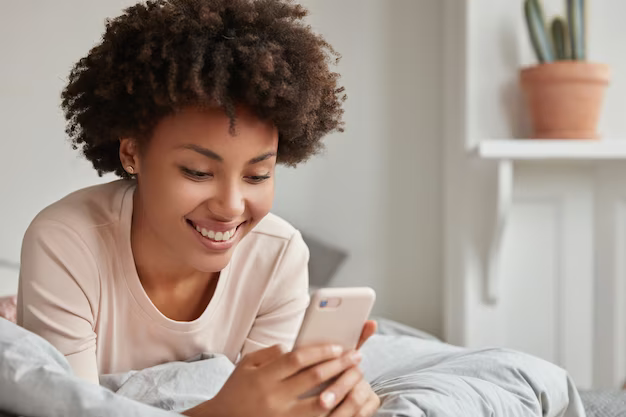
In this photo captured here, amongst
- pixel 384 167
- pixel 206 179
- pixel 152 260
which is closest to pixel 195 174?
pixel 206 179

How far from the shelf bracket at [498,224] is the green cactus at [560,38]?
320 mm

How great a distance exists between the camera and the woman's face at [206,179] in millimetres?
1055

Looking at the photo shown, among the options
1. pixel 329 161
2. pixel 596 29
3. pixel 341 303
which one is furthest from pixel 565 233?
pixel 341 303

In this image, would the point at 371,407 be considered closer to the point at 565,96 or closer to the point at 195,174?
the point at 195,174

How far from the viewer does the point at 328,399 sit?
0.87 m

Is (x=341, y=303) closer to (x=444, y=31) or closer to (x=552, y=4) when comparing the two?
(x=552, y=4)

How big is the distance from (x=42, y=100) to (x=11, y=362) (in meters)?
1.82

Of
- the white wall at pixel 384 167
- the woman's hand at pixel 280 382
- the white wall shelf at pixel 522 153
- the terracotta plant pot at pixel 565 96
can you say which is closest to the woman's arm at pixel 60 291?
the woman's hand at pixel 280 382

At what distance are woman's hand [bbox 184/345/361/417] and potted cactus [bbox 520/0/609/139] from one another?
5.03ft

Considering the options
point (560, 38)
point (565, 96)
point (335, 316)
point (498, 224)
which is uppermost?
point (560, 38)

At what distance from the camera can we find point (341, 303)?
0.87 m

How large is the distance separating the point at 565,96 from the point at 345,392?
157 centimetres

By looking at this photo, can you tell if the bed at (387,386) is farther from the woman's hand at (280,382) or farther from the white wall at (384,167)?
the white wall at (384,167)

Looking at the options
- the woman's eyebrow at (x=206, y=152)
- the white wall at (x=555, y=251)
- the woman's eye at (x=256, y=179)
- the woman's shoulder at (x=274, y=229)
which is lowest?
the white wall at (x=555, y=251)
